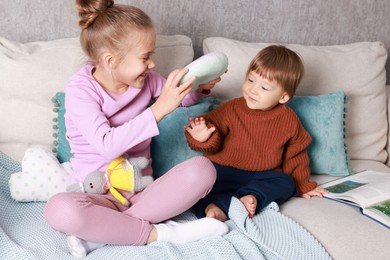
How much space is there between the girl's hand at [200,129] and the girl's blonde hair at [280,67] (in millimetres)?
233

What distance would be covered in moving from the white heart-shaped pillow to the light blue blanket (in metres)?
0.04

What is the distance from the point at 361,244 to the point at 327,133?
1.88ft

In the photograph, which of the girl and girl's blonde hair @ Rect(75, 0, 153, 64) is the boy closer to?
the girl

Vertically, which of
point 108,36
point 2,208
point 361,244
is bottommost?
point 2,208

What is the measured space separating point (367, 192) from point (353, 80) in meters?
0.60

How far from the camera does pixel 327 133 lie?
198 cm

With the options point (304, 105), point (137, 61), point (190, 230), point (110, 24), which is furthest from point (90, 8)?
point (304, 105)

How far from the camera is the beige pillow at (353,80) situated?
2.12 m

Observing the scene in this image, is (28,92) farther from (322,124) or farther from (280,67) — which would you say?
(322,124)

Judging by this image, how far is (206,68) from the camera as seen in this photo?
163 centimetres

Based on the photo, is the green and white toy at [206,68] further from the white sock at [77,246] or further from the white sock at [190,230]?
the white sock at [77,246]

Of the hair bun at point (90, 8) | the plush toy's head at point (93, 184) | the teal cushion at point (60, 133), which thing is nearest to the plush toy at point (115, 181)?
the plush toy's head at point (93, 184)

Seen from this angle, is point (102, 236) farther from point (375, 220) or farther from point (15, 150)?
point (375, 220)

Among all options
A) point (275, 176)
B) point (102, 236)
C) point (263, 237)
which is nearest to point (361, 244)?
point (263, 237)
